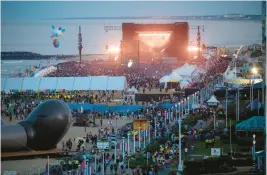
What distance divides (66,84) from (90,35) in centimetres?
3685

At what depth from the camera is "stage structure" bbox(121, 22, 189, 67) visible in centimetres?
2208

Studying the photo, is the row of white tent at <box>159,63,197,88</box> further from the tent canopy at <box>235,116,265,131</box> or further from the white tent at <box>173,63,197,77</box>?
the tent canopy at <box>235,116,265,131</box>

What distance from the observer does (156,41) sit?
76.6 ft

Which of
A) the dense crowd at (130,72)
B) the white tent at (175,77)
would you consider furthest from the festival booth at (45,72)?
the white tent at (175,77)

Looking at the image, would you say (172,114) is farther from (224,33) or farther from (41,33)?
(41,33)

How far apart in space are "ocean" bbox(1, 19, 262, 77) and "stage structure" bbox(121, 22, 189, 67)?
14.4 m

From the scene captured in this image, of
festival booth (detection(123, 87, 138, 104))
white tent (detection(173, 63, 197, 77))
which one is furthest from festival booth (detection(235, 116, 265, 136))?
white tent (detection(173, 63, 197, 77))

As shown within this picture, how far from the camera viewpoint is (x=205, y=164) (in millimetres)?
7059

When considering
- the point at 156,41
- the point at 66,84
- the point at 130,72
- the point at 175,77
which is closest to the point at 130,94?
the point at 66,84

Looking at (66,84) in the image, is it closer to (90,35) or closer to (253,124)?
(253,124)

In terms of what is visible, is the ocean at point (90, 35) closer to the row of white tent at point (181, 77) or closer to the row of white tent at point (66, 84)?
the row of white tent at point (181, 77)

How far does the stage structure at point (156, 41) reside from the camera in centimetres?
2208

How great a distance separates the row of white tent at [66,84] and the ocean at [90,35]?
22.8 meters

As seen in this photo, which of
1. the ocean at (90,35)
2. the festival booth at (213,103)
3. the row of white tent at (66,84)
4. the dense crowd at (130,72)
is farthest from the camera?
the ocean at (90,35)
